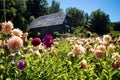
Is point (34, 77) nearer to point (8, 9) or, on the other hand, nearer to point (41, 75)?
point (41, 75)

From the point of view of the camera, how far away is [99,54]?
3.47m

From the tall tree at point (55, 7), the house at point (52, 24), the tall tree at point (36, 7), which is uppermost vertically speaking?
the tall tree at point (55, 7)

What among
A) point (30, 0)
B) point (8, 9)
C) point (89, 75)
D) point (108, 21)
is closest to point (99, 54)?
point (89, 75)

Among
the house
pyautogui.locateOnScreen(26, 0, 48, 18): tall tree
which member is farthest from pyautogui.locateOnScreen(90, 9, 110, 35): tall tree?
the house

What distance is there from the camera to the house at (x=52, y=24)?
193 ft

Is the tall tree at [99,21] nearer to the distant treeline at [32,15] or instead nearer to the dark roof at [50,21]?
the distant treeline at [32,15]

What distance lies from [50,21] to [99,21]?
20512 mm

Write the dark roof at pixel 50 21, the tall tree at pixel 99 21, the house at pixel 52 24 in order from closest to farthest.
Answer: the house at pixel 52 24
the dark roof at pixel 50 21
the tall tree at pixel 99 21

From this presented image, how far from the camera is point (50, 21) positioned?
2478 inches

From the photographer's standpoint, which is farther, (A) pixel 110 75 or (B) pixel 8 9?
(B) pixel 8 9

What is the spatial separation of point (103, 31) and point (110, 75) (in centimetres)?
7343

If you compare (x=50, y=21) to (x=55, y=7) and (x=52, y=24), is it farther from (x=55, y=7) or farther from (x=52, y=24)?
(x=55, y=7)

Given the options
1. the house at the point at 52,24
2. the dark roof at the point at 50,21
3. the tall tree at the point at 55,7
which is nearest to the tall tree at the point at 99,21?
the dark roof at the point at 50,21

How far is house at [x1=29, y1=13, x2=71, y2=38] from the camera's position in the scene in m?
58.8
